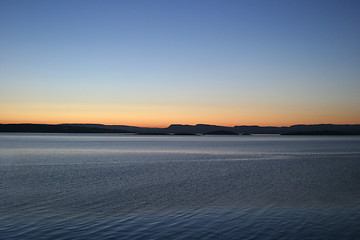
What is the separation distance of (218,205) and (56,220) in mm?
7207

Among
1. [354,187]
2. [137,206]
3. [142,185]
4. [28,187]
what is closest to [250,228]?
[137,206]

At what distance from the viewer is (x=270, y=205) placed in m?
14.6

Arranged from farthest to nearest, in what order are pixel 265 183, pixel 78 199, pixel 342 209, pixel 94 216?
pixel 265 183 → pixel 78 199 → pixel 342 209 → pixel 94 216

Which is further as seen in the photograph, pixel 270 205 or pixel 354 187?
pixel 354 187

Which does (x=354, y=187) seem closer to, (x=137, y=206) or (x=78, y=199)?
(x=137, y=206)

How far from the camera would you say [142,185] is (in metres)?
20.4

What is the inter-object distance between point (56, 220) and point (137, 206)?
3795 mm

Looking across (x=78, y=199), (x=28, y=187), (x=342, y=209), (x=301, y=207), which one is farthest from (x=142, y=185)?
(x=342, y=209)

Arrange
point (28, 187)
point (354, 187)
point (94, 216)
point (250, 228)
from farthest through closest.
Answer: point (354, 187)
point (28, 187)
point (94, 216)
point (250, 228)

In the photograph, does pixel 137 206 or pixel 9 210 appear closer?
pixel 9 210

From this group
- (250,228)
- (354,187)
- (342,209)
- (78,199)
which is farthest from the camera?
(354,187)

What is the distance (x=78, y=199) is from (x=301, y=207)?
36.1 feet

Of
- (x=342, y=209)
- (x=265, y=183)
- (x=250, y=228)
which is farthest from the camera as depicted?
(x=265, y=183)

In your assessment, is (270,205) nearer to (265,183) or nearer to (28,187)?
(265,183)
